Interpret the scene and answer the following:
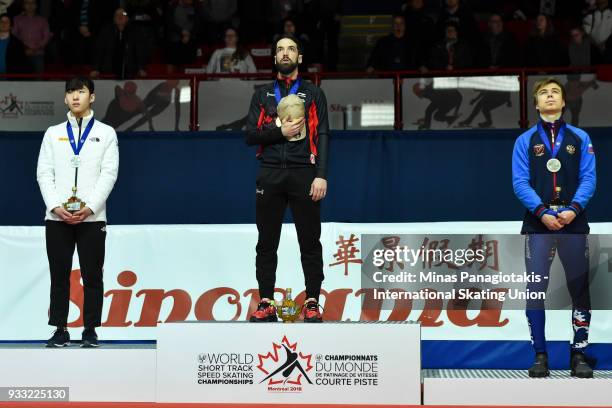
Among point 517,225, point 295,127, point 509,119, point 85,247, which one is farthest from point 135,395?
point 509,119

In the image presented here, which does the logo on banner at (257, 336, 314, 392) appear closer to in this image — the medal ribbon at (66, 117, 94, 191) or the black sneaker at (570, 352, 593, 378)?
the black sneaker at (570, 352, 593, 378)

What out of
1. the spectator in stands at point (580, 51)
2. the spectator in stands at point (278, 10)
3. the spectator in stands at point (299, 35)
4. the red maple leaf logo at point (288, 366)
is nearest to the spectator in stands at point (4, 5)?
the spectator in stands at point (278, 10)

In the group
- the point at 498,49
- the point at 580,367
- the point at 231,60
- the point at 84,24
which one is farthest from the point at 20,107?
the point at 580,367

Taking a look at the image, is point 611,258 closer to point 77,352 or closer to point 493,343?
point 493,343

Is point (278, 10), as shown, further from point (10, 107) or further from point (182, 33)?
point (10, 107)

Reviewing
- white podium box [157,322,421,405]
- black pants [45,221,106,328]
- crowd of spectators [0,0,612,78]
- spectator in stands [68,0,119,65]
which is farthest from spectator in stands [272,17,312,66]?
white podium box [157,322,421,405]

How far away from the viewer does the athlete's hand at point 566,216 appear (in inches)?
240

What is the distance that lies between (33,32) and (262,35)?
339 centimetres

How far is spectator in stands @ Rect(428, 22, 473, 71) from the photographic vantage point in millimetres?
12391

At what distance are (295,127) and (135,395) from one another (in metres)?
2.01

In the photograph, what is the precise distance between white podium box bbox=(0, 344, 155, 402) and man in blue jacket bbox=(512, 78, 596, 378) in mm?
2512

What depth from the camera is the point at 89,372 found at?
624 centimetres

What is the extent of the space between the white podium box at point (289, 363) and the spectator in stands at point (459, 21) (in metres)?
7.45

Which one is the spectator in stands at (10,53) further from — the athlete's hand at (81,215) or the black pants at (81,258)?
the athlete's hand at (81,215)
